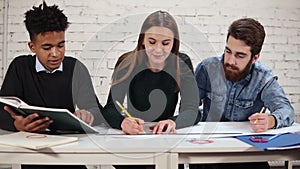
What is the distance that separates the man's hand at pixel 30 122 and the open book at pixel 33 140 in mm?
28

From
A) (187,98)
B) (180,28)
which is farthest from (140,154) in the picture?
(180,28)

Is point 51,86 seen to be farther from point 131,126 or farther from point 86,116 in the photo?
point 131,126

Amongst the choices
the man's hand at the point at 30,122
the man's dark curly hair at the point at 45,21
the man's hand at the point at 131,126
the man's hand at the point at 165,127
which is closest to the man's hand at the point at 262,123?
the man's hand at the point at 165,127

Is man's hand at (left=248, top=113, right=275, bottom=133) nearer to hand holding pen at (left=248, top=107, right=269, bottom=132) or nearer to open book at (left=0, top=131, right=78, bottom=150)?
hand holding pen at (left=248, top=107, right=269, bottom=132)

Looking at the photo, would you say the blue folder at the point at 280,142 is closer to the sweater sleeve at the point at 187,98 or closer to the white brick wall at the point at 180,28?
the sweater sleeve at the point at 187,98

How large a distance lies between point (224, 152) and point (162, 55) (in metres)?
0.51

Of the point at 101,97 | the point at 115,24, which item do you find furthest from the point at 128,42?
the point at 101,97

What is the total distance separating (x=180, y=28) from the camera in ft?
7.86

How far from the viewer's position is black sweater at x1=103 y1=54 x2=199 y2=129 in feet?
5.05

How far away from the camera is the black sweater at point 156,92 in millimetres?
1540

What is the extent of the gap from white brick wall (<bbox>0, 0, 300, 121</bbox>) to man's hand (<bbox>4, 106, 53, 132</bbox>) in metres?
1.02

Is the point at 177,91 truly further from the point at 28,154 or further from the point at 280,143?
the point at 28,154

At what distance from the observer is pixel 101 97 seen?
2375 millimetres

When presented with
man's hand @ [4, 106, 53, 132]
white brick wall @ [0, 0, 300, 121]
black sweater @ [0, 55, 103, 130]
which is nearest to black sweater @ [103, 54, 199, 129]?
black sweater @ [0, 55, 103, 130]
